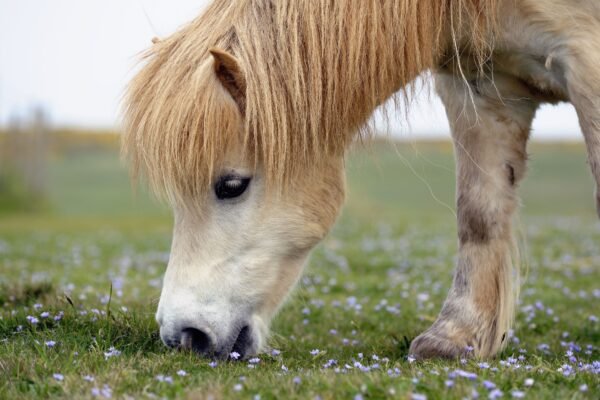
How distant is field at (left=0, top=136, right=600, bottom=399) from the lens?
3.03 m

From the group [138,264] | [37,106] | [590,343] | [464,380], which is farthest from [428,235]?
[37,106]

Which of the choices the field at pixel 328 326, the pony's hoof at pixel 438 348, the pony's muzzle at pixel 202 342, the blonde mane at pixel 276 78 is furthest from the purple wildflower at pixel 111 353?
the pony's hoof at pixel 438 348

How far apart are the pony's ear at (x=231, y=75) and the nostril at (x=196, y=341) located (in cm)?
124

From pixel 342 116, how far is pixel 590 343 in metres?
2.60

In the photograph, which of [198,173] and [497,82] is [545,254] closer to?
[497,82]

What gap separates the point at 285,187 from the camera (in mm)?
4184

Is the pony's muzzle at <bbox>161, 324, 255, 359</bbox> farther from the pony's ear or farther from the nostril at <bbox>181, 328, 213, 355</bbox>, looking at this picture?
the pony's ear

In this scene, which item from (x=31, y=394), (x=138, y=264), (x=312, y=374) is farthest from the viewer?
(x=138, y=264)

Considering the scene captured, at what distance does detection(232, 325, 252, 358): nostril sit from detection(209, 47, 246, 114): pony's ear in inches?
48.9

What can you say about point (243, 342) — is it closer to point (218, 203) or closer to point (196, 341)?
point (196, 341)

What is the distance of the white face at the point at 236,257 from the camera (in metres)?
3.85

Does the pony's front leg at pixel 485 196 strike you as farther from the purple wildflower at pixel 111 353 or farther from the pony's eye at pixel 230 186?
the purple wildflower at pixel 111 353

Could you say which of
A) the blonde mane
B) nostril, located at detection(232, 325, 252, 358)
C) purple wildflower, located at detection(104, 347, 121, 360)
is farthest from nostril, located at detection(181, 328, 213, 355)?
the blonde mane

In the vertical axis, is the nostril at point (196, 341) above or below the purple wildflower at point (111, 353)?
above
